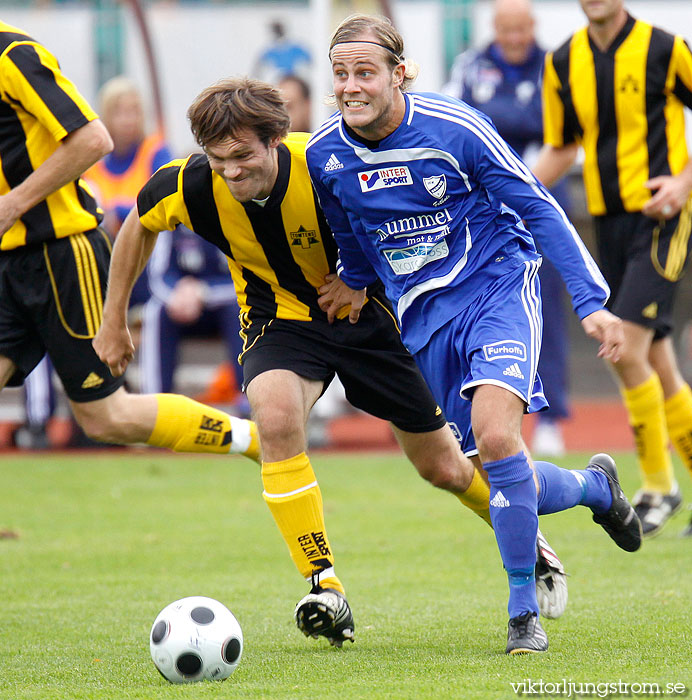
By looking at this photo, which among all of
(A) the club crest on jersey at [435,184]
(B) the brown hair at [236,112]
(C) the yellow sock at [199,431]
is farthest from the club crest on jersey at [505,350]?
(C) the yellow sock at [199,431]

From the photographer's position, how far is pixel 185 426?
18.2ft

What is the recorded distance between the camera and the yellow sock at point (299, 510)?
4348 mm

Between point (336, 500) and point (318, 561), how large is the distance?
137 inches

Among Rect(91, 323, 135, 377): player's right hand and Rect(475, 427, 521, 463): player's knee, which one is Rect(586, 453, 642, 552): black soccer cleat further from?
Rect(91, 323, 135, 377): player's right hand

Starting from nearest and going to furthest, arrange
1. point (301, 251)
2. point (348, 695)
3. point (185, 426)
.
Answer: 1. point (348, 695)
2. point (301, 251)
3. point (185, 426)

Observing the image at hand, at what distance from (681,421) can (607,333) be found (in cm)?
281

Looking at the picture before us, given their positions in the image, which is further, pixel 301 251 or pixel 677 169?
pixel 677 169

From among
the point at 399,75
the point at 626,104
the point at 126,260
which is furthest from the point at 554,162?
the point at 126,260

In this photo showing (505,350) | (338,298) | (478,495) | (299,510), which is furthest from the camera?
(478,495)

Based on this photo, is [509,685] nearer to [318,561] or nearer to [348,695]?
[348,695]

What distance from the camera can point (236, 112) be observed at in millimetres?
4137

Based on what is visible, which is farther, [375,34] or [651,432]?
[651,432]

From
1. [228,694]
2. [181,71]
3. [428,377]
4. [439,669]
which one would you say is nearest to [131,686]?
[228,694]

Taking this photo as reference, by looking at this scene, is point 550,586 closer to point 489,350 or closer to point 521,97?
point 489,350
